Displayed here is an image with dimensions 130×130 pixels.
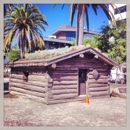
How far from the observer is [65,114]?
8.74 meters

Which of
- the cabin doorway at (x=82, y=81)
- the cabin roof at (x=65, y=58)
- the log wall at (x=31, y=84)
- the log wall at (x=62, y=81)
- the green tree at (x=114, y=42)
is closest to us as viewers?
the cabin roof at (x=65, y=58)

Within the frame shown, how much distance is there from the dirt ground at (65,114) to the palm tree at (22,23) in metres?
4.89

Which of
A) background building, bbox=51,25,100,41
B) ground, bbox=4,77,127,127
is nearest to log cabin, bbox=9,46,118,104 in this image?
ground, bbox=4,77,127,127

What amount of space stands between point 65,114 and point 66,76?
2.82 metres

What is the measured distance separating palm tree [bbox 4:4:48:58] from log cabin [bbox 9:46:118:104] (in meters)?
2.00

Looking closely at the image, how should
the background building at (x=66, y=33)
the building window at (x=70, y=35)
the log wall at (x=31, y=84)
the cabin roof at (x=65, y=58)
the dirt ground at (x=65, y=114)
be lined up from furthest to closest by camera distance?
the building window at (x=70, y=35) < the background building at (x=66, y=33) < the log wall at (x=31, y=84) < the cabin roof at (x=65, y=58) < the dirt ground at (x=65, y=114)

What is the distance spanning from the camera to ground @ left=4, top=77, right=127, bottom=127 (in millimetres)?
7680

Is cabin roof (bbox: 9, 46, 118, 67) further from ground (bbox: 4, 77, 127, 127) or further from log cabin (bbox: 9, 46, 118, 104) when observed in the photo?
ground (bbox: 4, 77, 127, 127)

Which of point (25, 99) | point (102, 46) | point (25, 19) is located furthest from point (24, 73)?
point (102, 46)

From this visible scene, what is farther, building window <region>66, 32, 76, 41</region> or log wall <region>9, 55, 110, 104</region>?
building window <region>66, 32, 76, 41</region>

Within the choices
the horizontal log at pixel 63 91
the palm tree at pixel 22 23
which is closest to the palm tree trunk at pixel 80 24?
the palm tree at pixel 22 23

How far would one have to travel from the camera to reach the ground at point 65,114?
302 inches

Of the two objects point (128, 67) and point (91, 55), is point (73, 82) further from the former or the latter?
point (128, 67)

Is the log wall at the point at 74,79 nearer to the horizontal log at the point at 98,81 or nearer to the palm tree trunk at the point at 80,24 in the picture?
the horizontal log at the point at 98,81
